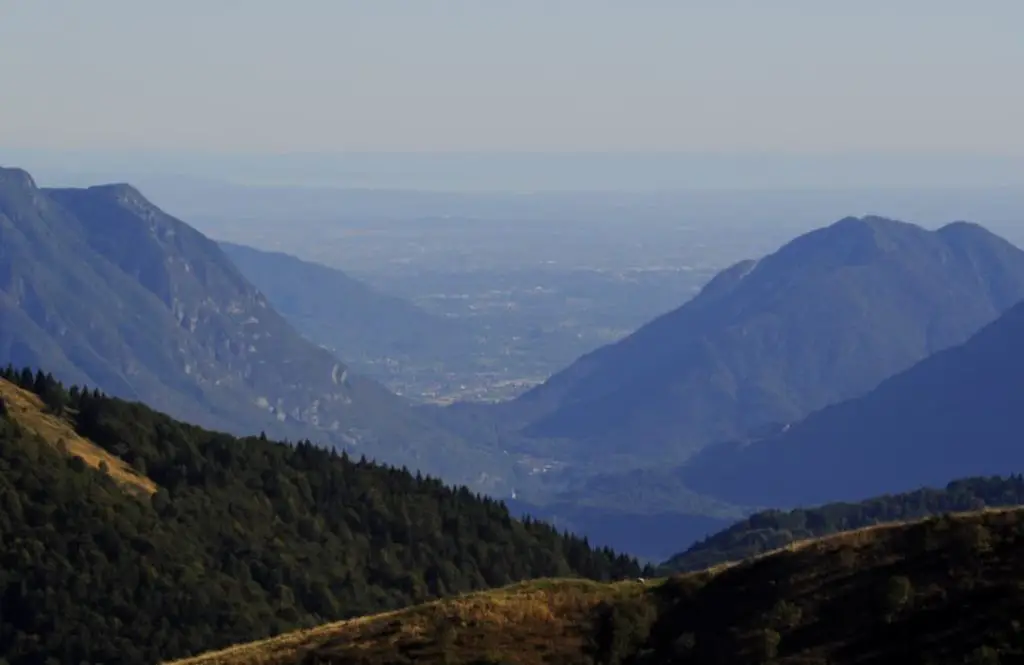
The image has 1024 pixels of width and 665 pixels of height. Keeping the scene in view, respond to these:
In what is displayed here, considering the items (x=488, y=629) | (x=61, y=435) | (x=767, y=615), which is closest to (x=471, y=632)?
(x=488, y=629)

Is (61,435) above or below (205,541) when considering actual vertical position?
above

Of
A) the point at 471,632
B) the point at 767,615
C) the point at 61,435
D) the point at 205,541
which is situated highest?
the point at 767,615

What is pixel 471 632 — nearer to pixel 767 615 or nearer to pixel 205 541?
pixel 767 615

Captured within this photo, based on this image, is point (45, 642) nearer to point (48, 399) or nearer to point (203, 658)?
point (48, 399)

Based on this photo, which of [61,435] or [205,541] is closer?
[205,541]

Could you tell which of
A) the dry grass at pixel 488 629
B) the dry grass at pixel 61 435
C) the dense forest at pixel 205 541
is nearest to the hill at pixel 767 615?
the dry grass at pixel 488 629

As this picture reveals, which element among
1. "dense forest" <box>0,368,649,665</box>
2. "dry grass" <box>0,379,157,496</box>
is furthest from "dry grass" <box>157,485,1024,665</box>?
"dry grass" <box>0,379,157,496</box>

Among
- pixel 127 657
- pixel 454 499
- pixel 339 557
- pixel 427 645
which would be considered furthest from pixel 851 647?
pixel 454 499
